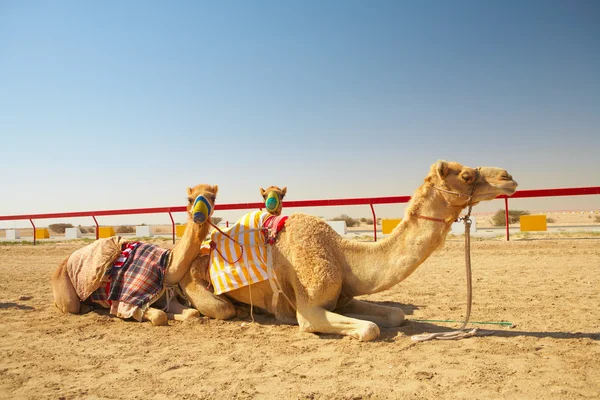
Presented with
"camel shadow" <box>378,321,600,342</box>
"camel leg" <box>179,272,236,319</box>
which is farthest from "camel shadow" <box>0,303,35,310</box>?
"camel shadow" <box>378,321,600,342</box>

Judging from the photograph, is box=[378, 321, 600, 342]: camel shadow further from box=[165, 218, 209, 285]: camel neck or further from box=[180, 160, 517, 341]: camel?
box=[165, 218, 209, 285]: camel neck

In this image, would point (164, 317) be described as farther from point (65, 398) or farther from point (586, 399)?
point (586, 399)

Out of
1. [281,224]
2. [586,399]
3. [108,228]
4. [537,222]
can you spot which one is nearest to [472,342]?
[586,399]

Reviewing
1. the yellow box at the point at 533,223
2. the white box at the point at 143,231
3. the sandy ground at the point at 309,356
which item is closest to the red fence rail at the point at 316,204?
the yellow box at the point at 533,223

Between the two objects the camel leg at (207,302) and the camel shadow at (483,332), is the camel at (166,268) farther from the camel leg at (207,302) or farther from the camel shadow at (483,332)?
the camel shadow at (483,332)

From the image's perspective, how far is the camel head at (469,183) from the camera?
3818mm

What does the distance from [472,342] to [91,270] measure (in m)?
4.12

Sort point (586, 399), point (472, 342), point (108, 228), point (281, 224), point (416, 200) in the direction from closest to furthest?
point (586, 399)
point (472, 342)
point (416, 200)
point (281, 224)
point (108, 228)

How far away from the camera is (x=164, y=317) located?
15.6ft

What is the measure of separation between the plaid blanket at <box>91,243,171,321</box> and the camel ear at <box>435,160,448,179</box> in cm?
309

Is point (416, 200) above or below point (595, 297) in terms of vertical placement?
above

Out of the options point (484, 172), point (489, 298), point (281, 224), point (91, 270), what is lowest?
point (489, 298)

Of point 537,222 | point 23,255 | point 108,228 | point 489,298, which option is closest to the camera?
point 489,298

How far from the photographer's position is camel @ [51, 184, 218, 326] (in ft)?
15.5
